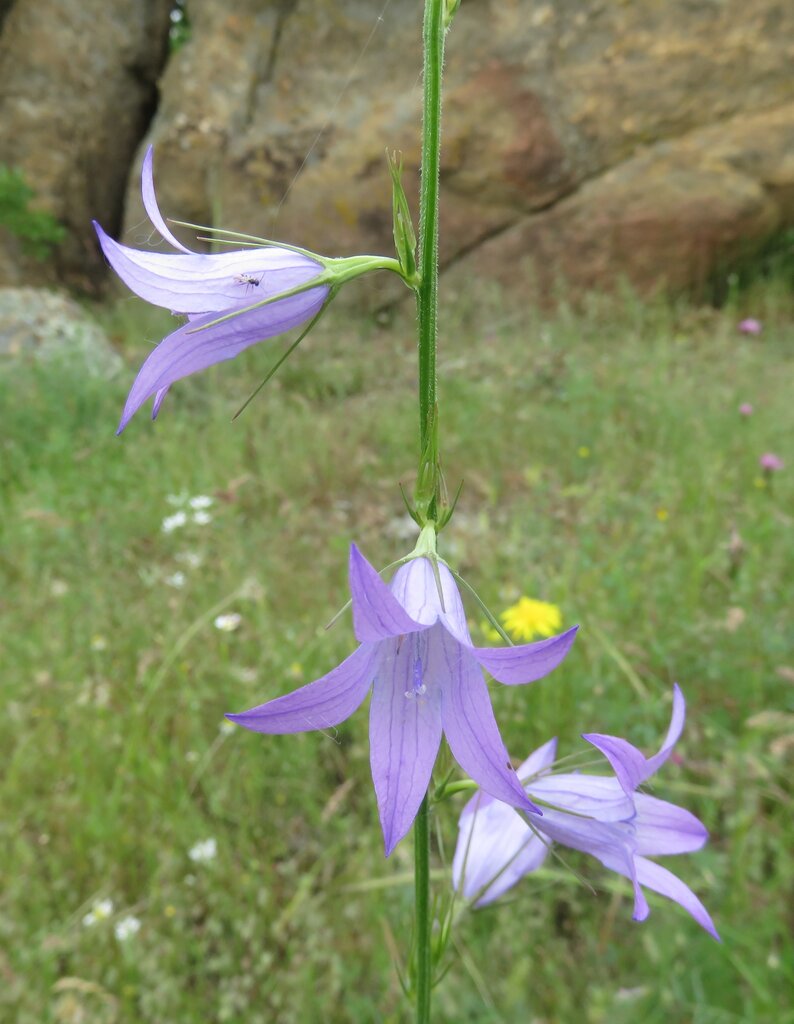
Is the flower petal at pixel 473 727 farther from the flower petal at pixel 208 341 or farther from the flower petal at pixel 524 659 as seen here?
the flower petal at pixel 208 341

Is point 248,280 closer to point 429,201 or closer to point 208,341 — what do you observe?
point 208,341

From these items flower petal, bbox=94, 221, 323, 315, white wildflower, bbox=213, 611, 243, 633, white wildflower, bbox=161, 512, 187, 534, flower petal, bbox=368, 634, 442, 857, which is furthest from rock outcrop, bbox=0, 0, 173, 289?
flower petal, bbox=368, 634, 442, 857

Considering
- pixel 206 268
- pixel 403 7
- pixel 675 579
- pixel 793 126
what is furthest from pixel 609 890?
pixel 403 7

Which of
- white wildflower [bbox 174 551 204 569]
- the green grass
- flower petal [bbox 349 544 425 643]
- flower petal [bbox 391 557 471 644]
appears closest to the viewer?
flower petal [bbox 349 544 425 643]

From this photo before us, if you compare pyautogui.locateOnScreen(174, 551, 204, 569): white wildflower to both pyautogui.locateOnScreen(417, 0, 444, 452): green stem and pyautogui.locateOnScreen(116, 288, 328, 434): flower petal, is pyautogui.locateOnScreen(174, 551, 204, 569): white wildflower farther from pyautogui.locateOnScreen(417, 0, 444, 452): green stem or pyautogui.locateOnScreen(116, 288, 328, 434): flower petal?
pyautogui.locateOnScreen(417, 0, 444, 452): green stem

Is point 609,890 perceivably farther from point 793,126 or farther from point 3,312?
point 793,126

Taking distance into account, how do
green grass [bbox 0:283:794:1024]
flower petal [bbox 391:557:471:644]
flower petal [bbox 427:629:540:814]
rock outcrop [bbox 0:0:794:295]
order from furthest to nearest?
rock outcrop [bbox 0:0:794:295] < green grass [bbox 0:283:794:1024] < flower petal [bbox 391:557:471:644] < flower petal [bbox 427:629:540:814]
